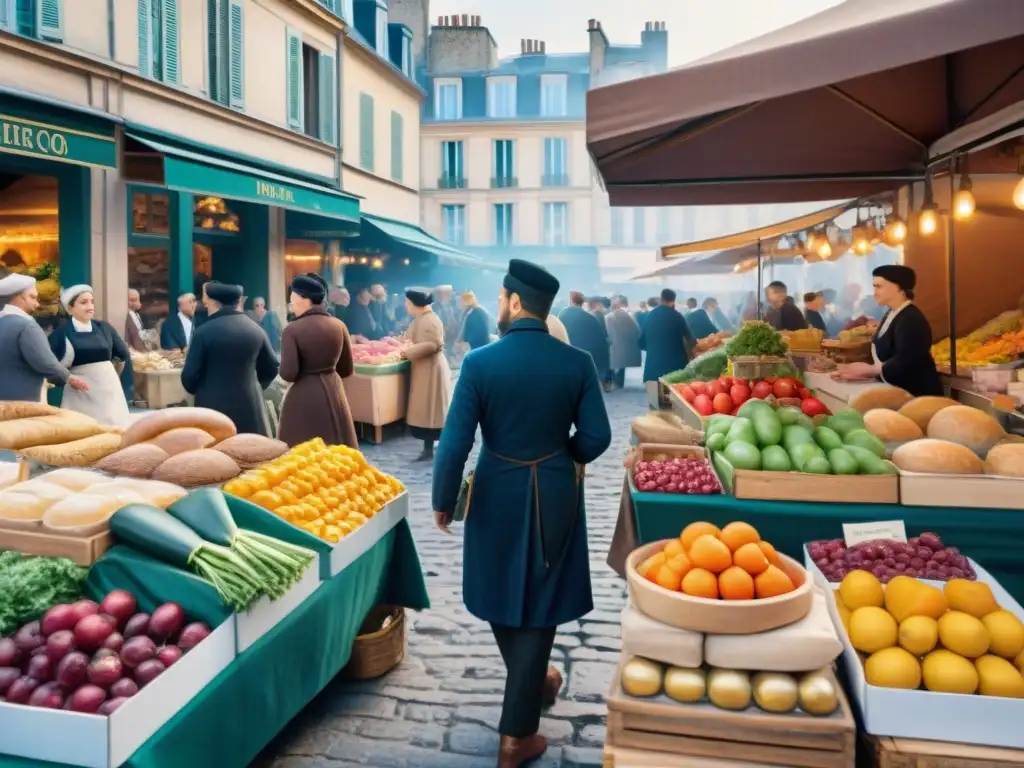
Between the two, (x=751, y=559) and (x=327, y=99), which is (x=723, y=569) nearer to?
(x=751, y=559)

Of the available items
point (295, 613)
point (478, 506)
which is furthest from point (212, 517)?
point (478, 506)

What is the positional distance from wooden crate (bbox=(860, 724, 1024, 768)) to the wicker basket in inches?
98.1

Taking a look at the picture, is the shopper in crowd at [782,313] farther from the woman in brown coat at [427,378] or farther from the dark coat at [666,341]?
the woman in brown coat at [427,378]

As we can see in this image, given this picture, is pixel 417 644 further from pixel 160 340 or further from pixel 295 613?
pixel 160 340

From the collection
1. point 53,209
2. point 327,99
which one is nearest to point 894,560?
point 53,209

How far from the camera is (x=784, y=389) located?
603cm

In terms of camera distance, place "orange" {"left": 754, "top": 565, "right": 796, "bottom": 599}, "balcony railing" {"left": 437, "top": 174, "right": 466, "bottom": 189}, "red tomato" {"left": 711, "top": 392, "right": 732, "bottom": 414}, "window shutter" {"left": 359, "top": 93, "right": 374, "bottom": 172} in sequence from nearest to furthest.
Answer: "orange" {"left": 754, "top": 565, "right": 796, "bottom": 599}
"red tomato" {"left": 711, "top": 392, "right": 732, "bottom": 414}
"window shutter" {"left": 359, "top": 93, "right": 374, "bottom": 172}
"balcony railing" {"left": 437, "top": 174, "right": 466, "bottom": 189}

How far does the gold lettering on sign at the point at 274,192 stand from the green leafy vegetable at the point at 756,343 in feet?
23.6

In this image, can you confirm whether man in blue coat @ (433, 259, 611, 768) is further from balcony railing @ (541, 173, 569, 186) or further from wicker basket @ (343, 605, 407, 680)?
balcony railing @ (541, 173, 569, 186)

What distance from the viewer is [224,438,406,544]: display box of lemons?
3695mm

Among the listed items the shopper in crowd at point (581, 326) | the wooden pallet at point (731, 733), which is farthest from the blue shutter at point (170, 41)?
the wooden pallet at point (731, 733)

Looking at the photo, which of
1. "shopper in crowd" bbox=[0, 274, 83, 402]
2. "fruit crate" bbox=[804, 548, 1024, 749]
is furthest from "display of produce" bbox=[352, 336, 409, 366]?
"fruit crate" bbox=[804, 548, 1024, 749]

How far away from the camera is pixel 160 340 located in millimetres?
11820

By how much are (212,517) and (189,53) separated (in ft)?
39.8
